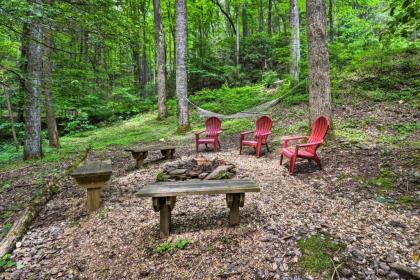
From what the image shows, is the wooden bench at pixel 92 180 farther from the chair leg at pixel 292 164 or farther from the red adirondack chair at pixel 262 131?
the red adirondack chair at pixel 262 131

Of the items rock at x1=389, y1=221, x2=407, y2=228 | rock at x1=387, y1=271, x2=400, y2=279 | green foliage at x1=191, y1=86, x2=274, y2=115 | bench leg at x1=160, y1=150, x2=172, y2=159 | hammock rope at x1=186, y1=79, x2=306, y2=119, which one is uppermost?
green foliage at x1=191, y1=86, x2=274, y2=115

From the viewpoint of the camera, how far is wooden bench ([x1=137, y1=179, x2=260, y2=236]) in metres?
2.38

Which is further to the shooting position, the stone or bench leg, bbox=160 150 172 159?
bench leg, bbox=160 150 172 159

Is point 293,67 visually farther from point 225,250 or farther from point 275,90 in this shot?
point 225,250

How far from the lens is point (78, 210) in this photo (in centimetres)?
345

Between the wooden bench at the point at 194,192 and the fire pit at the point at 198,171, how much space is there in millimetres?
1294

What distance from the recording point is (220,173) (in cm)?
397

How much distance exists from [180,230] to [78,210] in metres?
1.66

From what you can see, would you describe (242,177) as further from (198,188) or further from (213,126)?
(213,126)

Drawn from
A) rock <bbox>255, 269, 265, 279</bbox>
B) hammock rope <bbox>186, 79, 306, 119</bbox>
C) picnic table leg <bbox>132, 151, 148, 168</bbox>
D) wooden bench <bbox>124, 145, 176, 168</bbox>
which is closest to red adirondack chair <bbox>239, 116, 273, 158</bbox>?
wooden bench <bbox>124, 145, 176, 168</bbox>

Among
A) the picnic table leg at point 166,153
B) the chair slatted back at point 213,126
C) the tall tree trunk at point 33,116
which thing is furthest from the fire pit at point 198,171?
the tall tree trunk at point 33,116

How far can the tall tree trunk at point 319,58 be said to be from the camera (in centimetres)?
495

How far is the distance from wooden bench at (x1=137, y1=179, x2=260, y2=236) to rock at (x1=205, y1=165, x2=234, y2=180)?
123cm

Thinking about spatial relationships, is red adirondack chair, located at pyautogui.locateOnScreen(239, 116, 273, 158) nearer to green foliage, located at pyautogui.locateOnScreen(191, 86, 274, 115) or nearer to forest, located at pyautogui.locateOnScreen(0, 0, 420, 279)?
forest, located at pyautogui.locateOnScreen(0, 0, 420, 279)
